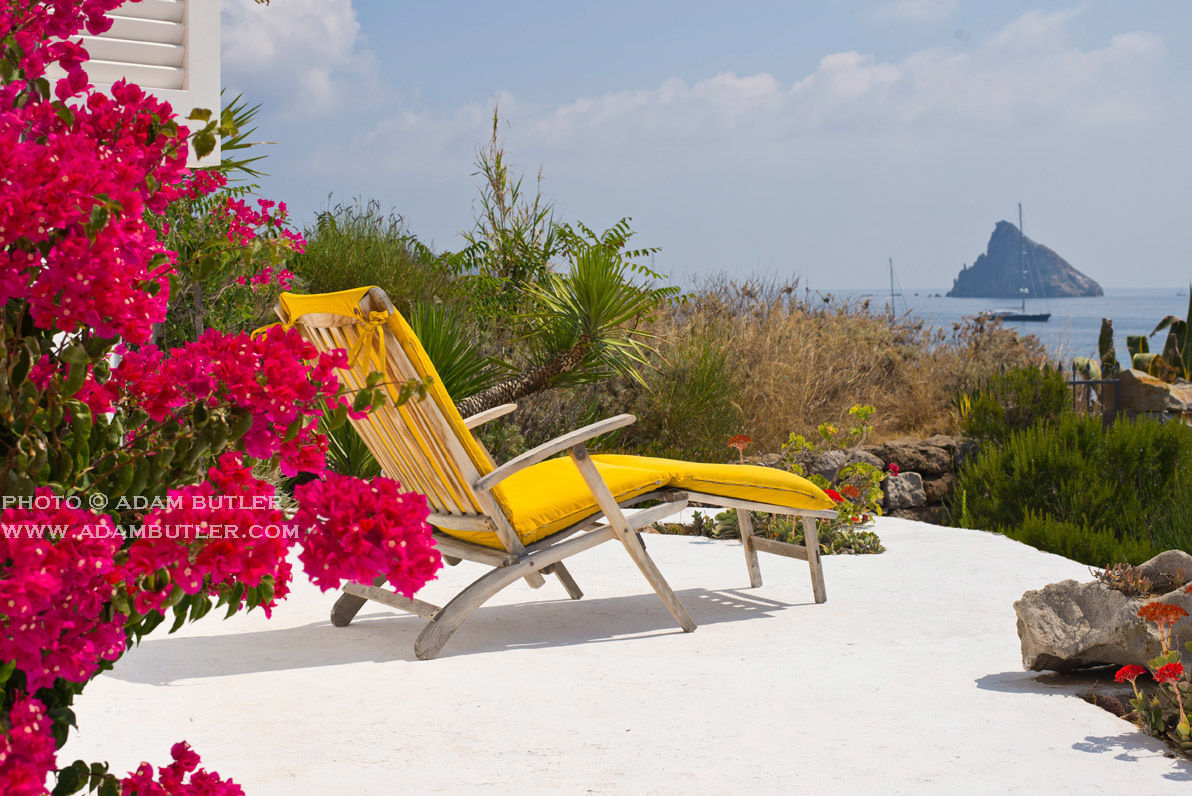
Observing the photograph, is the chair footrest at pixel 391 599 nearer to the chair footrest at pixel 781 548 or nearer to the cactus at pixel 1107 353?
the chair footrest at pixel 781 548

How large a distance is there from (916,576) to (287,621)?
8.75ft

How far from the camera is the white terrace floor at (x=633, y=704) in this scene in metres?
2.18

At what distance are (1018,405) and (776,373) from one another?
6.42 ft

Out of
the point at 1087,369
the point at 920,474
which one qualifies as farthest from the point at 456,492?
the point at 1087,369

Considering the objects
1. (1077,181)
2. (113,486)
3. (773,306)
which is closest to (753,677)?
(113,486)

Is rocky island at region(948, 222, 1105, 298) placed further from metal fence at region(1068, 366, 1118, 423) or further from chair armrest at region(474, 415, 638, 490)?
chair armrest at region(474, 415, 638, 490)

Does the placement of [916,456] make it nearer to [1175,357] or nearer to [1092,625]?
[1092,625]

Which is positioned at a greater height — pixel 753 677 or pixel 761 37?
pixel 761 37

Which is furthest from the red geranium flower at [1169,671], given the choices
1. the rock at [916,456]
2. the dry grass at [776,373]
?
the dry grass at [776,373]

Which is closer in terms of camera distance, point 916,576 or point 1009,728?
point 1009,728

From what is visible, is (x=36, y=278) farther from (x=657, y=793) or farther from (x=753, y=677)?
(x=753, y=677)

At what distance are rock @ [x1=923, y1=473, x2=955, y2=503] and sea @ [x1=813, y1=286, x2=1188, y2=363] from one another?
133 inches

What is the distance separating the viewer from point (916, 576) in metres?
4.44

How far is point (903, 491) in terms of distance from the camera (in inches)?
278
